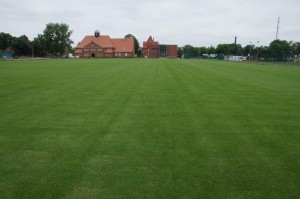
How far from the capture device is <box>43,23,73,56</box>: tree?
4142 inches

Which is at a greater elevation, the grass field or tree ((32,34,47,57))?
tree ((32,34,47,57))

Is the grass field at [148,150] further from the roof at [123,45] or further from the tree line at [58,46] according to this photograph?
the roof at [123,45]

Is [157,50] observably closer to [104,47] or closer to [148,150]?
[104,47]

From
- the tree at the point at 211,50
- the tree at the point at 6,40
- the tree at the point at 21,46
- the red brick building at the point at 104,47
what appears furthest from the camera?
the tree at the point at 211,50

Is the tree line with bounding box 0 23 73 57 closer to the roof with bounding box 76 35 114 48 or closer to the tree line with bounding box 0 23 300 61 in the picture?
the tree line with bounding box 0 23 300 61

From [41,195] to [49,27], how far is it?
11183 centimetres

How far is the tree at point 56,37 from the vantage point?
10521cm

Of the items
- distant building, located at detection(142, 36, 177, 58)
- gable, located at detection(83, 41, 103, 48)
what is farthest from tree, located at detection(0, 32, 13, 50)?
distant building, located at detection(142, 36, 177, 58)

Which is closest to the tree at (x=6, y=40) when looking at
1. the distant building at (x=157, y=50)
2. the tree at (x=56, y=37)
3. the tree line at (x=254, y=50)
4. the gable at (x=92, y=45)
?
the tree at (x=56, y=37)

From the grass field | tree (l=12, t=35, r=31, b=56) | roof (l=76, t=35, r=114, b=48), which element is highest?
roof (l=76, t=35, r=114, b=48)

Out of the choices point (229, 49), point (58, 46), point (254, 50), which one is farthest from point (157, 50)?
point (58, 46)

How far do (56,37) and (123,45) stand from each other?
2599 centimetres

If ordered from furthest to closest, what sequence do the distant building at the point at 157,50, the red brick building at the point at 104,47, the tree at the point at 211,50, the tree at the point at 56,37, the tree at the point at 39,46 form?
the distant building at the point at 157,50, the tree at the point at 211,50, the red brick building at the point at 104,47, the tree at the point at 56,37, the tree at the point at 39,46

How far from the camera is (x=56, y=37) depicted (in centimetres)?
10650
